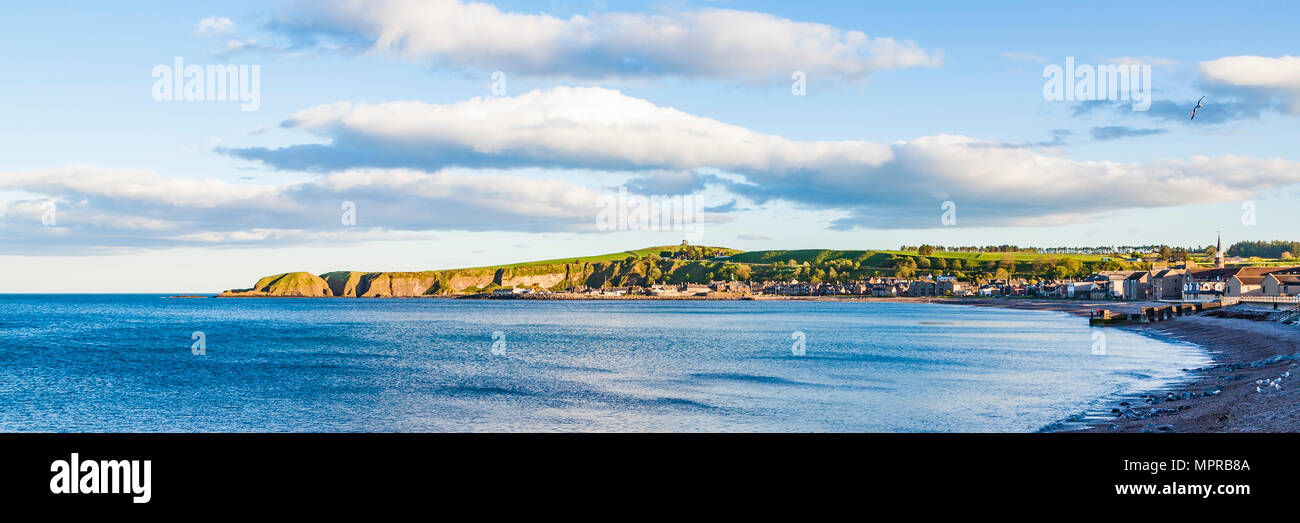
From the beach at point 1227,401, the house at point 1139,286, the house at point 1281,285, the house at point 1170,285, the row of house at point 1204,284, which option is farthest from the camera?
the house at point 1139,286

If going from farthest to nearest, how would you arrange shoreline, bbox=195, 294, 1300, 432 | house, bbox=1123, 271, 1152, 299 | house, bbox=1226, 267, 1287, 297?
house, bbox=1123, 271, 1152, 299, house, bbox=1226, 267, 1287, 297, shoreline, bbox=195, 294, 1300, 432

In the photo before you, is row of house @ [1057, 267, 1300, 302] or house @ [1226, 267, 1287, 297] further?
house @ [1226, 267, 1287, 297]

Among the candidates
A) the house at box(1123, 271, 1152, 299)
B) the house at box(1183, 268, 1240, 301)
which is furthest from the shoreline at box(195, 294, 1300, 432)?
the house at box(1123, 271, 1152, 299)

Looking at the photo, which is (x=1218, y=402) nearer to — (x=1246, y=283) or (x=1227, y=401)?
(x=1227, y=401)

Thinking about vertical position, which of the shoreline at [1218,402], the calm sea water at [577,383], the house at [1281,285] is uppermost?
the house at [1281,285]

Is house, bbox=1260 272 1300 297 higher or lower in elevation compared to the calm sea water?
higher

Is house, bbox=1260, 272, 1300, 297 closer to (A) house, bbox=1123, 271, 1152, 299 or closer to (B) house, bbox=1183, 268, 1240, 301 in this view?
(B) house, bbox=1183, 268, 1240, 301

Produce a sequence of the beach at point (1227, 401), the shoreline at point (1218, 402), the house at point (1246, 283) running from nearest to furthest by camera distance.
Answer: the beach at point (1227, 401) → the shoreline at point (1218, 402) → the house at point (1246, 283)

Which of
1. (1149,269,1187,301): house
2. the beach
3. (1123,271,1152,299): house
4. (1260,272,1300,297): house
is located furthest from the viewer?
(1123,271,1152,299): house

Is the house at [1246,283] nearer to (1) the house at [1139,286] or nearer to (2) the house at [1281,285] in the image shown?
(2) the house at [1281,285]

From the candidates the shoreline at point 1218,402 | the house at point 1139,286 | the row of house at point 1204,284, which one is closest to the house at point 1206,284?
the row of house at point 1204,284
